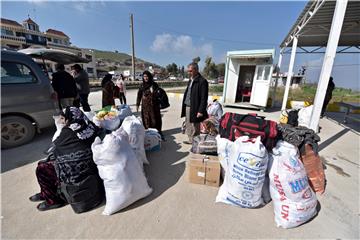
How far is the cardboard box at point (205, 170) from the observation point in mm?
2197

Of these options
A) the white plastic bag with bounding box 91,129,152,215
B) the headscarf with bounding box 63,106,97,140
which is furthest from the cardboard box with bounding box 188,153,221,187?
the headscarf with bounding box 63,106,97,140

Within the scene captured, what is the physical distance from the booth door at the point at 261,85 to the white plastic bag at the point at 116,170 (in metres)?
6.84

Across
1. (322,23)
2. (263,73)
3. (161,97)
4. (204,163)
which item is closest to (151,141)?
(161,97)

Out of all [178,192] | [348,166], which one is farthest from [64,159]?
[348,166]

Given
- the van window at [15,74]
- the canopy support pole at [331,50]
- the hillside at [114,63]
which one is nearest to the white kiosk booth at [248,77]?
the canopy support pole at [331,50]

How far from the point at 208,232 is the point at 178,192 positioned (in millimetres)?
657

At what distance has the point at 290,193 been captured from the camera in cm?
162

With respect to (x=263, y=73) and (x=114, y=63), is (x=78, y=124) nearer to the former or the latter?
(x=263, y=73)

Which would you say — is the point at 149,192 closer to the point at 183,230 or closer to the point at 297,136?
the point at 183,230

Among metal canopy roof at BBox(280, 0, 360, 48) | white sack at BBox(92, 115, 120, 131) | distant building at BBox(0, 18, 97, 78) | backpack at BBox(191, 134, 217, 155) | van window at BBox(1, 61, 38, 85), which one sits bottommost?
backpack at BBox(191, 134, 217, 155)

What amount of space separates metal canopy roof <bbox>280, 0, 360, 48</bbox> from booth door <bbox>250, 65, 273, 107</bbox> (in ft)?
5.13

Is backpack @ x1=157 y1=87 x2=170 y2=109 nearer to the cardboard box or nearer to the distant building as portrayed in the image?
the cardboard box

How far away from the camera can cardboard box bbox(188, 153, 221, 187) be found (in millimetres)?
2197

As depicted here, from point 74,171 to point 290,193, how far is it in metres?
2.24
